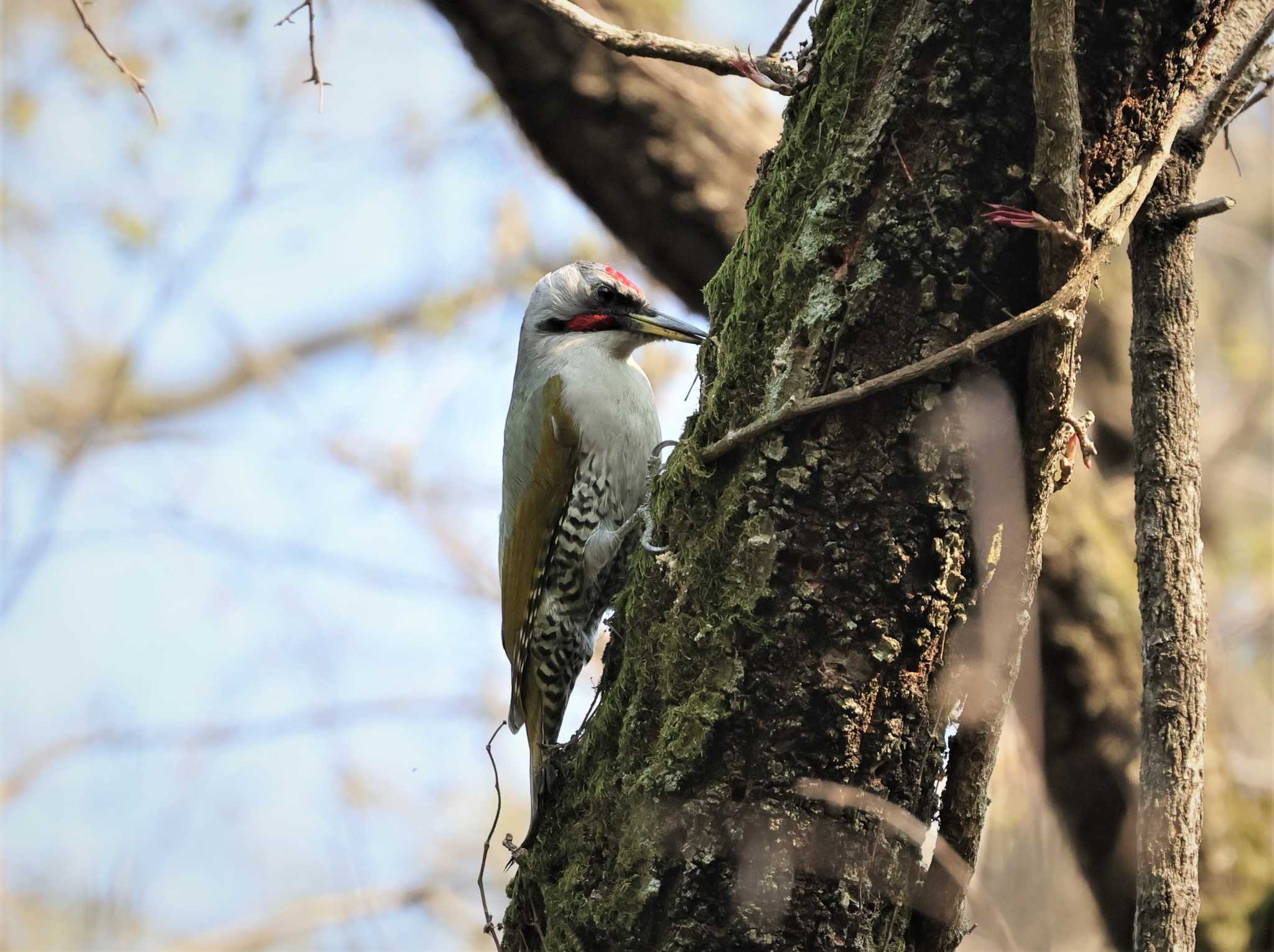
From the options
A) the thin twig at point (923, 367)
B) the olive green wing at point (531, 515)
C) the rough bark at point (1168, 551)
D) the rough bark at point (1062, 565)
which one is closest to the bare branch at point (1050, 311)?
the thin twig at point (923, 367)

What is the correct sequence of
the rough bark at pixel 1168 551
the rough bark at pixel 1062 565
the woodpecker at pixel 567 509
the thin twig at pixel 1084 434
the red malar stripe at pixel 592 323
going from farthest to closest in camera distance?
the rough bark at pixel 1062 565
the red malar stripe at pixel 592 323
the woodpecker at pixel 567 509
the rough bark at pixel 1168 551
the thin twig at pixel 1084 434

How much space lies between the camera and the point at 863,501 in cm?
200

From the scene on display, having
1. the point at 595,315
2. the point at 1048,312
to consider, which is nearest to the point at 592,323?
the point at 595,315

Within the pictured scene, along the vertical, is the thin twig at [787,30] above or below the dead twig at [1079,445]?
above

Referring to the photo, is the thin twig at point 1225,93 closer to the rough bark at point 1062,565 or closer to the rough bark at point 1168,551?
the rough bark at point 1168,551

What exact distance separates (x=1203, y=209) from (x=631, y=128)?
118 inches

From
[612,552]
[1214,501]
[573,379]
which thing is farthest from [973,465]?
[1214,501]

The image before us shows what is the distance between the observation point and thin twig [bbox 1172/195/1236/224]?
7.07ft

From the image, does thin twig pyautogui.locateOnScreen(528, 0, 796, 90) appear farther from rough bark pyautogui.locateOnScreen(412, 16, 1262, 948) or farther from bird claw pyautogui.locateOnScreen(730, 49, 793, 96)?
rough bark pyautogui.locateOnScreen(412, 16, 1262, 948)

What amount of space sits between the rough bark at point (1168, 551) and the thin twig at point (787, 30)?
0.84m

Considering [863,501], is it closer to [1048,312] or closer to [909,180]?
[1048,312]

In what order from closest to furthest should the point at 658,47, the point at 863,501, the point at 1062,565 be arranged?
the point at 863,501, the point at 658,47, the point at 1062,565

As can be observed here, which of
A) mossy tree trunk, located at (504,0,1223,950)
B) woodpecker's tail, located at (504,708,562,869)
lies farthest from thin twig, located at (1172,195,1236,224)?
woodpecker's tail, located at (504,708,562,869)

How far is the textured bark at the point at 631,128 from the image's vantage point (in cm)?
478
